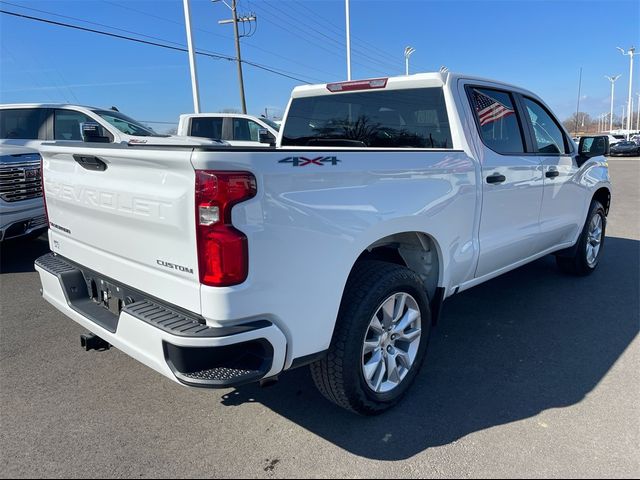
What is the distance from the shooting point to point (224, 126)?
37.7 feet

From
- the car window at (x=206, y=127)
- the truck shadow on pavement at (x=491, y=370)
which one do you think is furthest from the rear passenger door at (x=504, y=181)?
the car window at (x=206, y=127)

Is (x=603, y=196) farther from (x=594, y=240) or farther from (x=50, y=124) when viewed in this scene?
(x=50, y=124)

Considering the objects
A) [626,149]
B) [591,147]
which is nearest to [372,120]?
[591,147]

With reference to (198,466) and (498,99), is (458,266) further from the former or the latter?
(198,466)

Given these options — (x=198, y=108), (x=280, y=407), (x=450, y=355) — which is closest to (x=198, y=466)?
(x=280, y=407)

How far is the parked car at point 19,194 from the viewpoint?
5.52 meters

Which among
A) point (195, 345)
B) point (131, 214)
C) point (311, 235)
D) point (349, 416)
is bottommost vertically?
point (349, 416)

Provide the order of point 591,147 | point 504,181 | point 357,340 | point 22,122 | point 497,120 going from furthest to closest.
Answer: point 22,122 < point 591,147 < point 497,120 < point 504,181 < point 357,340

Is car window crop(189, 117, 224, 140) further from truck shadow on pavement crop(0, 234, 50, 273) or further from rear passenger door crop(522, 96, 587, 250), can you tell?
rear passenger door crop(522, 96, 587, 250)

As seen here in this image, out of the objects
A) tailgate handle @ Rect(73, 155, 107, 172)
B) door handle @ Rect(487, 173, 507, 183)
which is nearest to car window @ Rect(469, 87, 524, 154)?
door handle @ Rect(487, 173, 507, 183)

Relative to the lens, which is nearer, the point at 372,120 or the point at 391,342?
the point at 391,342

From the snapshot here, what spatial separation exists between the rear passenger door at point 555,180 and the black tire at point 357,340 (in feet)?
7.03

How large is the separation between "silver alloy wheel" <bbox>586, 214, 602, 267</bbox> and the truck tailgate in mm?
4775

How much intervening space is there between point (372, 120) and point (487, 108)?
0.87m
